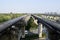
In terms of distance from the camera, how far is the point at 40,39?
49656 millimetres

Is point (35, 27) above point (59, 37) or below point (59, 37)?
below

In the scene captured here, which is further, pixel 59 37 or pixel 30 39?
pixel 30 39

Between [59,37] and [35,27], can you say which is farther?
[35,27]

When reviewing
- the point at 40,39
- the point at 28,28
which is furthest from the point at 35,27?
the point at 40,39

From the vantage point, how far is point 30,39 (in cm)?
4612

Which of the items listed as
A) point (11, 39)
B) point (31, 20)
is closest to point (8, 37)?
point (11, 39)

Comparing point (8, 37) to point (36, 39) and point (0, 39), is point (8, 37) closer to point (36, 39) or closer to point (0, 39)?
point (0, 39)

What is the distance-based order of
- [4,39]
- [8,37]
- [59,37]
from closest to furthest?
[59,37] → [4,39] → [8,37]

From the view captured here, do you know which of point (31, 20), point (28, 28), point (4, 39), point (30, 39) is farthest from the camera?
point (31, 20)

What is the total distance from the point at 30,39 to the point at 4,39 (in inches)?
1440

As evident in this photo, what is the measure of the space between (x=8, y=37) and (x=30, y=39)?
35.9 m

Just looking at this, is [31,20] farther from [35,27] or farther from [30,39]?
[30,39]

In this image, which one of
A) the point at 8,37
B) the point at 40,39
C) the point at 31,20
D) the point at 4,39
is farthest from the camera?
the point at 31,20

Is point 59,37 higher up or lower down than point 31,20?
higher up
